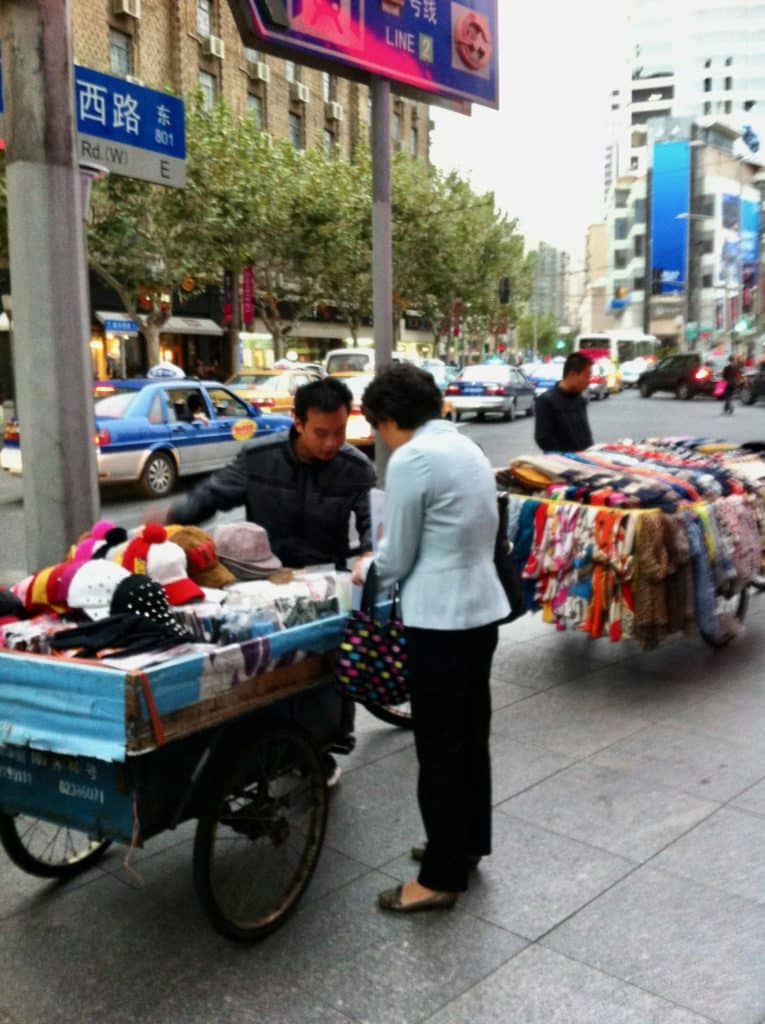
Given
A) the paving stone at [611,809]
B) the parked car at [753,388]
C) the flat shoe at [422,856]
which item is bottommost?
the paving stone at [611,809]

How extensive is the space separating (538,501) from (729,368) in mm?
24681

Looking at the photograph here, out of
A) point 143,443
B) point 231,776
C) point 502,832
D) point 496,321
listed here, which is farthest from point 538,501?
point 496,321

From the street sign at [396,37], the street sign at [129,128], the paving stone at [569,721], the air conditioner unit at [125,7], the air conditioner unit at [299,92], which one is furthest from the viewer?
the air conditioner unit at [299,92]

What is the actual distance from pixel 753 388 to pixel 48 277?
31183 millimetres

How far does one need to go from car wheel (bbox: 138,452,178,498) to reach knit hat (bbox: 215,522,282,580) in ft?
33.7

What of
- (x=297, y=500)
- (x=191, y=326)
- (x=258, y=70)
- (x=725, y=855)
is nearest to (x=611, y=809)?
(x=725, y=855)

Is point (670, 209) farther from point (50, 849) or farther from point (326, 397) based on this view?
point (50, 849)

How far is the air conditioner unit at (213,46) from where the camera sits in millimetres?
35938

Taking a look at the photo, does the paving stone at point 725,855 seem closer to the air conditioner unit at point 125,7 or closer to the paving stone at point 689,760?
the paving stone at point 689,760

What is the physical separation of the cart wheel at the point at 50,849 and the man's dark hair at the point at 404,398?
1760 millimetres

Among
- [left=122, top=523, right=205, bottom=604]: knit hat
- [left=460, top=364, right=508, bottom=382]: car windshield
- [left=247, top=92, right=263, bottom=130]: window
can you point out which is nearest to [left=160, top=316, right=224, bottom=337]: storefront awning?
[left=247, top=92, right=263, bottom=130]: window

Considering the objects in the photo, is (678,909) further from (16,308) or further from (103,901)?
(16,308)

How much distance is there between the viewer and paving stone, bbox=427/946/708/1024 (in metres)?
2.82

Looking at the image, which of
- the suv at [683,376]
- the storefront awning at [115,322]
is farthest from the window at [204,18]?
the suv at [683,376]
